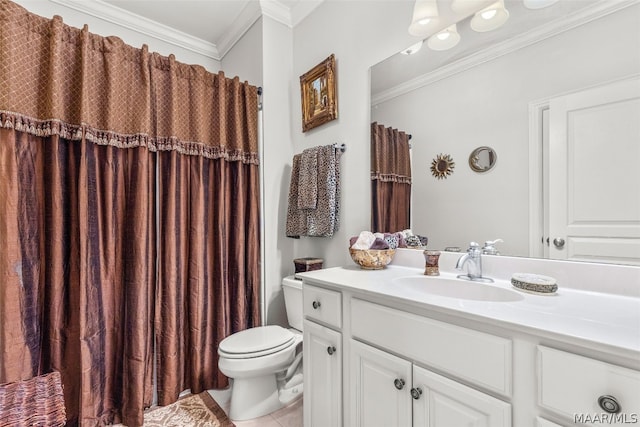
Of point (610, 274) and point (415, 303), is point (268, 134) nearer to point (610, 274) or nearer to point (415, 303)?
point (415, 303)

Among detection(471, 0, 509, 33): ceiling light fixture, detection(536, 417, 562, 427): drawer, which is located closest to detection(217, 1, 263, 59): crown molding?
detection(471, 0, 509, 33): ceiling light fixture

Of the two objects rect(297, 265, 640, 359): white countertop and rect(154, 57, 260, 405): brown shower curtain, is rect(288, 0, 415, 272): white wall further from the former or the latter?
rect(297, 265, 640, 359): white countertop

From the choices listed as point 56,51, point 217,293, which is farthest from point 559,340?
point 56,51

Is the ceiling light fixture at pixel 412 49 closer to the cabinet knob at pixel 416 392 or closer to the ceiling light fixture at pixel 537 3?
the ceiling light fixture at pixel 537 3

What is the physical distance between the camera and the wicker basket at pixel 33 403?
0.90 metres

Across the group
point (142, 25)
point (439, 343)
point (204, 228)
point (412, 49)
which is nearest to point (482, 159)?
point (412, 49)

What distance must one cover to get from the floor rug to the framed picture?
5.85ft

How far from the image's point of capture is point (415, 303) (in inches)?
34.4

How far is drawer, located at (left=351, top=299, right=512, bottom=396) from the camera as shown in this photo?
723 mm

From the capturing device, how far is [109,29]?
2.14 m

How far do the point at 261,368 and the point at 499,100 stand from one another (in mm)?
1625

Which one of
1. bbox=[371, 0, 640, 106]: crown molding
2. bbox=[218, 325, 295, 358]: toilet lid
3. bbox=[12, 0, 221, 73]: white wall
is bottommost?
bbox=[218, 325, 295, 358]: toilet lid

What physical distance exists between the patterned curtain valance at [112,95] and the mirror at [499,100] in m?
1.05

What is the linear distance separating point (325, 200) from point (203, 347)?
1170mm
